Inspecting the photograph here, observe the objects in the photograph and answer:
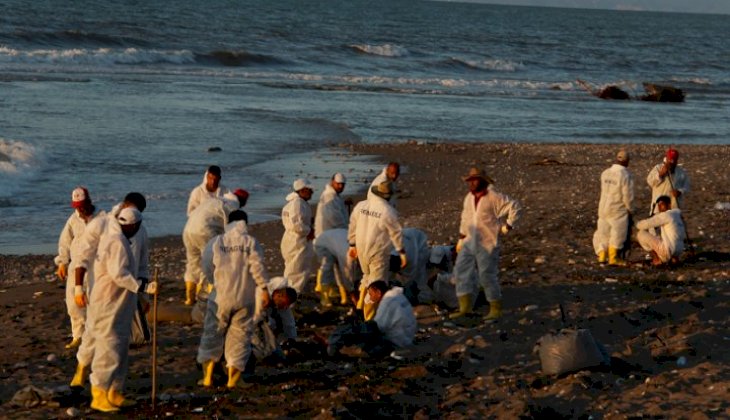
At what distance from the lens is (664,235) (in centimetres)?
1596

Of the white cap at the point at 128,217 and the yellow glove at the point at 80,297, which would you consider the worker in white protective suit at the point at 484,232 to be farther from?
the yellow glove at the point at 80,297

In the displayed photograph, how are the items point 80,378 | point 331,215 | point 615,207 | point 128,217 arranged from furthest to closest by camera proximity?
1. point 615,207
2. point 331,215
3. point 80,378
4. point 128,217

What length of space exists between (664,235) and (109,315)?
8.28 metres

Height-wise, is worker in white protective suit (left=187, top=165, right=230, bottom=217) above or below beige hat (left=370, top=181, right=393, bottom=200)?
below

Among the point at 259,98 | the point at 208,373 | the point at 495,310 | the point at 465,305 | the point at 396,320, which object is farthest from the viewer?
the point at 259,98

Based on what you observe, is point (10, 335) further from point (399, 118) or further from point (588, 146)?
point (399, 118)

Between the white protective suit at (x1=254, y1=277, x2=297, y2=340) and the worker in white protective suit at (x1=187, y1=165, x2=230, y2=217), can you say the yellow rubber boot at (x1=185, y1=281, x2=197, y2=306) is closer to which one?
the worker in white protective suit at (x1=187, y1=165, x2=230, y2=217)

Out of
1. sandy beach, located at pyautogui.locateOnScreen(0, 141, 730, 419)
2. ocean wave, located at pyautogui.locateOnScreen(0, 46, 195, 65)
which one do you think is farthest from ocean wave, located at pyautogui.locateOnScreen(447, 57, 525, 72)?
sandy beach, located at pyautogui.locateOnScreen(0, 141, 730, 419)

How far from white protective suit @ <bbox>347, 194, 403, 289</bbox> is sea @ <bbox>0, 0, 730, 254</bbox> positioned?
6.63 m

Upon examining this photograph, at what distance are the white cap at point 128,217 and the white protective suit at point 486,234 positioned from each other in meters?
4.27

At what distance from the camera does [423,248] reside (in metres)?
14.4

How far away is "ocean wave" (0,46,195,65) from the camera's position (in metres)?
56.3

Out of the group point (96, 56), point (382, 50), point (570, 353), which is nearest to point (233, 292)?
point (570, 353)

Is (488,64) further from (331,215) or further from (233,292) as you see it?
(233,292)
